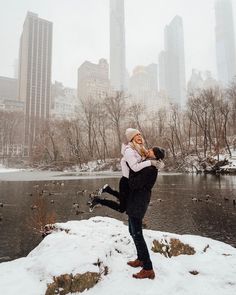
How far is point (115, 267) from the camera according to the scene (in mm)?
4414

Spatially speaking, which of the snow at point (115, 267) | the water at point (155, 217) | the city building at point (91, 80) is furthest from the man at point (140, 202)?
the city building at point (91, 80)

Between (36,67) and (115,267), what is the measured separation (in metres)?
177

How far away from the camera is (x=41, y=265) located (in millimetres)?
4285

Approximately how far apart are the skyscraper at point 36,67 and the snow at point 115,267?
145832 mm

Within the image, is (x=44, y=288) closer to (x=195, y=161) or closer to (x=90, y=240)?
(x=90, y=240)

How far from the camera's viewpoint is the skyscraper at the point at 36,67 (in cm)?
15330

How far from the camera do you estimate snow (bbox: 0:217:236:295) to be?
3.77 metres

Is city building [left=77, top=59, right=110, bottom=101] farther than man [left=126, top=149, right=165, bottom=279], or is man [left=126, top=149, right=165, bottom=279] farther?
city building [left=77, top=59, right=110, bottom=101]

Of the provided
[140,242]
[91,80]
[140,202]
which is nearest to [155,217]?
[140,242]

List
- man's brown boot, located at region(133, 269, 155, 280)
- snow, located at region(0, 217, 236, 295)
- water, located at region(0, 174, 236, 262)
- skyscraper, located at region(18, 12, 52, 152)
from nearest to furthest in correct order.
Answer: snow, located at region(0, 217, 236, 295), man's brown boot, located at region(133, 269, 155, 280), water, located at region(0, 174, 236, 262), skyscraper, located at region(18, 12, 52, 152)

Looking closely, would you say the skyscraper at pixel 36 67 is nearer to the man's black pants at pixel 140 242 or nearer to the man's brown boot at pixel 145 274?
the man's black pants at pixel 140 242

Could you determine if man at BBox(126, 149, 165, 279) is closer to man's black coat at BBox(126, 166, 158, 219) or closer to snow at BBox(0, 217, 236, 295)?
man's black coat at BBox(126, 166, 158, 219)

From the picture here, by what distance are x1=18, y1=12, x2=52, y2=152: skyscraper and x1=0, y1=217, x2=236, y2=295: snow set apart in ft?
478

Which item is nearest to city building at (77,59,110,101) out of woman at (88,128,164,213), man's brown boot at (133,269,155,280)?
woman at (88,128,164,213)
